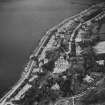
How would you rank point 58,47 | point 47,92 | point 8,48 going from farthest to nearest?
1. point 8,48
2. point 58,47
3. point 47,92

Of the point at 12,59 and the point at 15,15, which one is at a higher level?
the point at 15,15

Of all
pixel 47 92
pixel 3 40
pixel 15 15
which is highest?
pixel 15 15

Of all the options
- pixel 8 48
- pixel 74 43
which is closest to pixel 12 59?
pixel 8 48

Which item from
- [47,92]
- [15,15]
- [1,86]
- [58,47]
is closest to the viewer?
[47,92]

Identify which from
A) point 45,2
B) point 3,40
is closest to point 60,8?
point 45,2

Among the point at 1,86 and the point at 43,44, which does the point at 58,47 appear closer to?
the point at 43,44

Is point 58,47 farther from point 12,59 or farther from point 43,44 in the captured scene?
point 12,59

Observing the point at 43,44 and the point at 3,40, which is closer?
the point at 43,44
